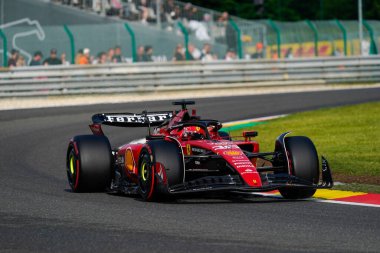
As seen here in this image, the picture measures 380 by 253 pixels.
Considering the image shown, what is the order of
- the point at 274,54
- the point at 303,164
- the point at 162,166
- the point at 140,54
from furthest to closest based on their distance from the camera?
the point at 274,54
the point at 140,54
the point at 303,164
the point at 162,166

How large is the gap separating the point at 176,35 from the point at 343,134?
15268mm

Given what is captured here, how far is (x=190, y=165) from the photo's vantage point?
11648mm

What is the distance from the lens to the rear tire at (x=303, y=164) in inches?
446

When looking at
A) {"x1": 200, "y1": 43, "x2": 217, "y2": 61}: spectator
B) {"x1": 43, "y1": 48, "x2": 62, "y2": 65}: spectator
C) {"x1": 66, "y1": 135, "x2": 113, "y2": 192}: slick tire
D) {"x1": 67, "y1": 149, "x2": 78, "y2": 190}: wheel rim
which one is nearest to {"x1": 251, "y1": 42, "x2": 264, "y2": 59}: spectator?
{"x1": 200, "y1": 43, "x2": 217, "y2": 61}: spectator

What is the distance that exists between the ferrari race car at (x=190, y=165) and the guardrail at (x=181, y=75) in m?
15.9

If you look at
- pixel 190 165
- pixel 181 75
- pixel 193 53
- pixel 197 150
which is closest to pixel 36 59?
pixel 181 75

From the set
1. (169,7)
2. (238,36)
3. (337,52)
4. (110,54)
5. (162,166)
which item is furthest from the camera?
(169,7)

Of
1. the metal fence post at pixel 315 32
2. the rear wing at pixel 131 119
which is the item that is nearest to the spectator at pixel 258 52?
the metal fence post at pixel 315 32

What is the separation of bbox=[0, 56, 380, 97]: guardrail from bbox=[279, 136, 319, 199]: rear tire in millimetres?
17643

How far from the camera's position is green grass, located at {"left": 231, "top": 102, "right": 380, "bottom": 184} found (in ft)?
46.5

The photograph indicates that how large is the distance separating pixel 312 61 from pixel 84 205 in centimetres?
2139

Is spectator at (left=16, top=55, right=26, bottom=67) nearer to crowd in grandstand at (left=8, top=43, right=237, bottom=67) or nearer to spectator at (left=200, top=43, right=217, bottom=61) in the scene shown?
crowd in grandstand at (left=8, top=43, right=237, bottom=67)

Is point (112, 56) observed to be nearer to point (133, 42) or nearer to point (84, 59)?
point (84, 59)

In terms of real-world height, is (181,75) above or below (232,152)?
above
